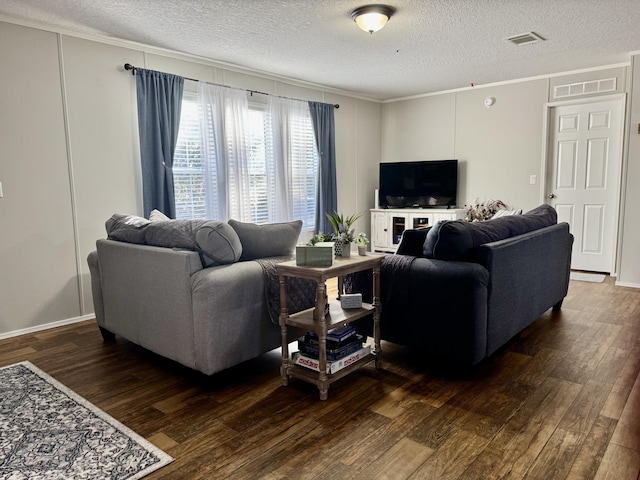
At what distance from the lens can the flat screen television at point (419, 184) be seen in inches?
248

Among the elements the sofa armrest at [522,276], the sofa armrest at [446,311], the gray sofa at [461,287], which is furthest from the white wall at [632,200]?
the sofa armrest at [446,311]

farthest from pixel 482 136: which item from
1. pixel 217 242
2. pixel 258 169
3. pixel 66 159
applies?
pixel 66 159

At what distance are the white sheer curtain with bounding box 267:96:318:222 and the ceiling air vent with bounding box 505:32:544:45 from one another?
8.38 ft

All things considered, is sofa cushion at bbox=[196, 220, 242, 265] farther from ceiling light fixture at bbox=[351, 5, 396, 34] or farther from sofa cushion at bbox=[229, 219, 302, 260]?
ceiling light fixture at bbox=[351, 5, 396, 34]

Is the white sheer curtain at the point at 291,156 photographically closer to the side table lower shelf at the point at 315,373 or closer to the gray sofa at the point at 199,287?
the gray sofa at the point at 199,287

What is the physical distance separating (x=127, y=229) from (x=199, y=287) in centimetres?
94

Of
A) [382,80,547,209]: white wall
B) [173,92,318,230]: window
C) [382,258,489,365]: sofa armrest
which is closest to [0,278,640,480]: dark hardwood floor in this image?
[382,258,489,365]: sofa armrest

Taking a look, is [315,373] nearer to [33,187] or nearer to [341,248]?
[341,248]

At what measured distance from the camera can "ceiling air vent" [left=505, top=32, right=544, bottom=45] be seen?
3909mm

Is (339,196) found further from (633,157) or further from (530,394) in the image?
(530,394)

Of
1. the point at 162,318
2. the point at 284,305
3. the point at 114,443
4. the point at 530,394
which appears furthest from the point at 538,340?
the point at 114,443

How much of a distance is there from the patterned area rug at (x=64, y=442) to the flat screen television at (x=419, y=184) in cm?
→ 513

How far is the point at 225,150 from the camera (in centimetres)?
474

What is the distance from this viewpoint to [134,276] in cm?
281
